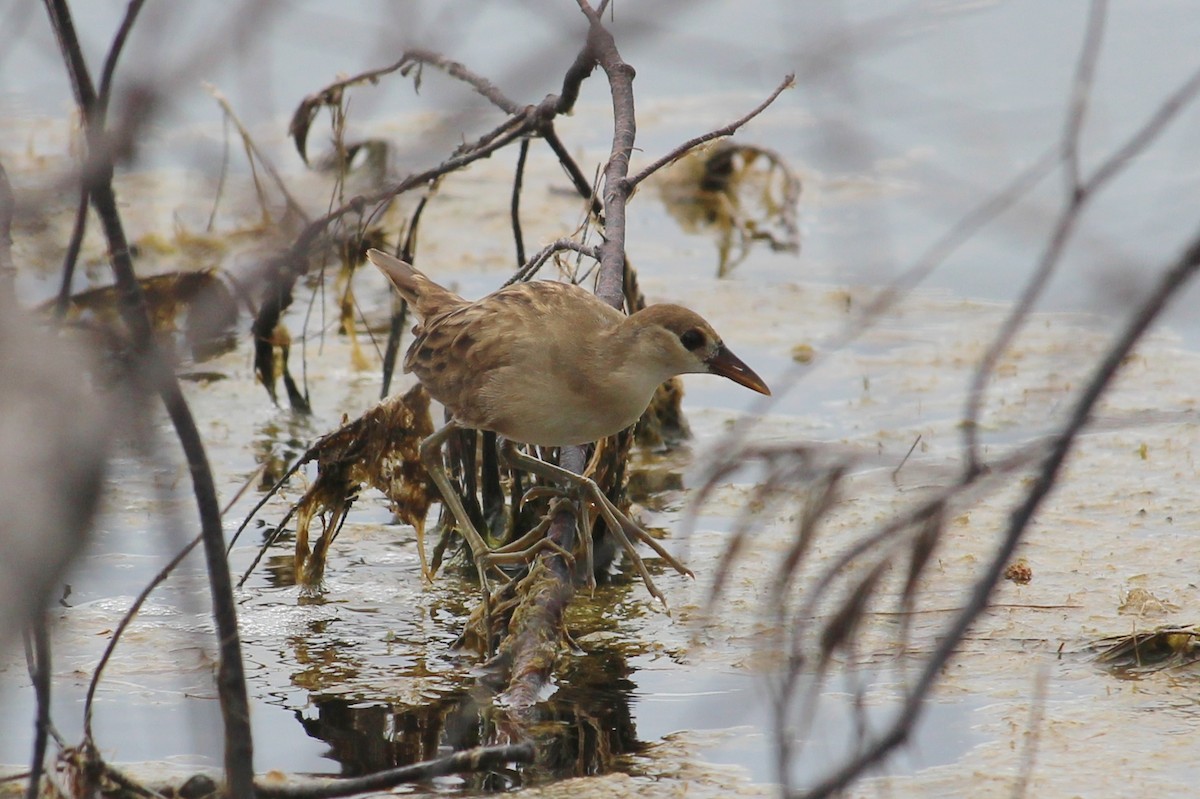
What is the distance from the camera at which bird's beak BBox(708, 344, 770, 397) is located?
164 inches

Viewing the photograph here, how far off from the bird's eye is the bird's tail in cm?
95

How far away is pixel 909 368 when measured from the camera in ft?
22.8

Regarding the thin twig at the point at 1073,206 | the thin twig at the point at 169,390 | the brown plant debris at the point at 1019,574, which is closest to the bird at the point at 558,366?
the brown plant debris at the point at 1019,574

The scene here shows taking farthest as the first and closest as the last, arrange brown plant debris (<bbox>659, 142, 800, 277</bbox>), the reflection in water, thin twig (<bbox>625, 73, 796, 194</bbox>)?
1. brown plant debris (<bbox>659, 142, 800, 277</bbox>)
2. thin twig (<bbox>625, 73, 796, 194</bbox>)
3. the reflection in water

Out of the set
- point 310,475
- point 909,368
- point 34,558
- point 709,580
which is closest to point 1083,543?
point 709,580

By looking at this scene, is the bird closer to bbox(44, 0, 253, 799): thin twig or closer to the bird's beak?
the bird's beak

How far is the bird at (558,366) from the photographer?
398cm

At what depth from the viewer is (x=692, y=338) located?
4.11m

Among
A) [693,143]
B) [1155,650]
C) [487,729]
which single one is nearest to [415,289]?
[693,143]

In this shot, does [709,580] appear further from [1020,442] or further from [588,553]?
[1020,442]

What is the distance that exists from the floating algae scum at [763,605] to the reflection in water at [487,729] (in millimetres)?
10

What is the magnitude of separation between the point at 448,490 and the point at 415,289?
78cm

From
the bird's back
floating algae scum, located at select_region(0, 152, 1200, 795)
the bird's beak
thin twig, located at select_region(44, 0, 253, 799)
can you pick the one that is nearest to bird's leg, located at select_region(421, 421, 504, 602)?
the bird's back

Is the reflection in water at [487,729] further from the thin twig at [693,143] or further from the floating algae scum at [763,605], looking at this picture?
the thin twig at [693,143]
